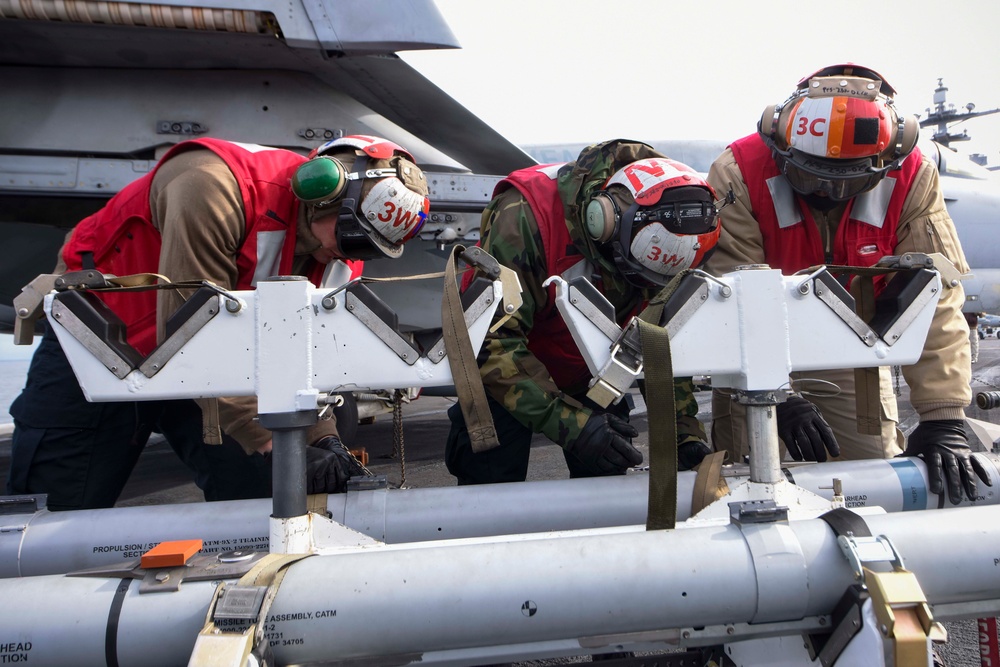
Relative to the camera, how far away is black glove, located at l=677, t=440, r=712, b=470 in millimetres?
2205

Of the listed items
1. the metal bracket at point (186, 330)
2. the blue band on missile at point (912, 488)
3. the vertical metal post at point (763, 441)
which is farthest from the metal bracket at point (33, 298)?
the blue band on missile at point (912, 488)

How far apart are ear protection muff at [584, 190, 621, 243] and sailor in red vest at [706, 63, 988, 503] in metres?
0.55

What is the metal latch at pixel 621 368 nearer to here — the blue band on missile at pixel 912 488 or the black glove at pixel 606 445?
the black glove at pixel 606 445

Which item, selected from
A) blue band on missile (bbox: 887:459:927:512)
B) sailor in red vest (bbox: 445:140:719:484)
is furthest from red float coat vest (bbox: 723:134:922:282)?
blue band on missile (bbox: 887:459:927:512)

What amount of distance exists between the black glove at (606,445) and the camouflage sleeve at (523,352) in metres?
0.03

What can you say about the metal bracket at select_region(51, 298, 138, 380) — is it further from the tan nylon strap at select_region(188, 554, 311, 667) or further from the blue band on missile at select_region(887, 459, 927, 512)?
the blue band on missile at select_region(887, 459, 927, 512)

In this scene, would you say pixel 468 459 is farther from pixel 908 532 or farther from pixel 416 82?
pixel 416 82

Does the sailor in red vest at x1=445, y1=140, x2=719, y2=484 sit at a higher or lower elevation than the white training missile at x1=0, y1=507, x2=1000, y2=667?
higher

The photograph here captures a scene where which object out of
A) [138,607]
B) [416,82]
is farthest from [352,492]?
[416,82]

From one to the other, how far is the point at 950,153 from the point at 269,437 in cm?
708

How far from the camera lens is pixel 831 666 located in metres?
1.25

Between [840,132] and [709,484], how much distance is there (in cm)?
125

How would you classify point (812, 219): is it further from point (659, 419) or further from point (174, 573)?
point (174, 573)

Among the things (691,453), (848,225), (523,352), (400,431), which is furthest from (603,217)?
(400,431)
